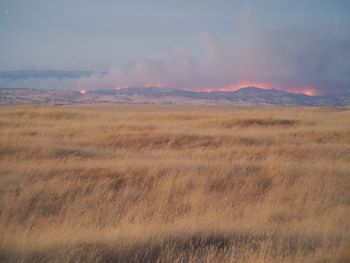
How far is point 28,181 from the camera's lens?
10039 mm

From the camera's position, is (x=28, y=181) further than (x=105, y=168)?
No

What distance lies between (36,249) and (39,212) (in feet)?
8.90

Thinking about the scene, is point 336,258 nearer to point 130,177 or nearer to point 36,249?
point 36,249

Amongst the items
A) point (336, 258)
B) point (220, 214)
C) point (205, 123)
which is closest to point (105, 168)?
point (220, 214)

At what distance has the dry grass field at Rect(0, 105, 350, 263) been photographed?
6.10 meters

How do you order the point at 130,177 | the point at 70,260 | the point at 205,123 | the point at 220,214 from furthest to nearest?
the point at 205,123, the point at 130,177, the point at 220,214, the point at 70,260

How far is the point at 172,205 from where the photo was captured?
9.03 m

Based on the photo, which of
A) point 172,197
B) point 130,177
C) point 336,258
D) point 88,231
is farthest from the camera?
point 130,177

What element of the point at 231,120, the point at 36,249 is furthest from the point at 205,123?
the point at 36,249

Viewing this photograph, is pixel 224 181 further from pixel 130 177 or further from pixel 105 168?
pixel 105 168

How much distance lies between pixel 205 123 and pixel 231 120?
201 cm

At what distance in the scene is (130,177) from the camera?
10844mm

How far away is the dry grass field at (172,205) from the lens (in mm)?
6098

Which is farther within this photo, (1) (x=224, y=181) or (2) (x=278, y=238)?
(1) (x=224, y=181)
